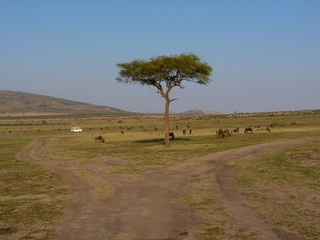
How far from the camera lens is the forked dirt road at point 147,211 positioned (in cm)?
1073

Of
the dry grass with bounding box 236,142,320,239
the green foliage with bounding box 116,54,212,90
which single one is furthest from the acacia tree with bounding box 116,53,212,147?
the dry grass with bounding box 236,142,320,239

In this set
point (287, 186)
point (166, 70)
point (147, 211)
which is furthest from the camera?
point (166, 70)

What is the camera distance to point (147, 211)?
13.5 m

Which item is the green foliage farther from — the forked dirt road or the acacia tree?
the forked dirt road

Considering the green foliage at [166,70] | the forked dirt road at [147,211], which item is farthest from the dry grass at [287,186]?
the green foliage at [166,70]

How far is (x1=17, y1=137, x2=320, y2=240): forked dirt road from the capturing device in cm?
1073

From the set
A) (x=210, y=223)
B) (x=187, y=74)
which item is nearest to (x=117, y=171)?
(x=210, y=223)

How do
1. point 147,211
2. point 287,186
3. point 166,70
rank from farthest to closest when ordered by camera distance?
1. point 166,70
2. point 287,186
3. point 147,211

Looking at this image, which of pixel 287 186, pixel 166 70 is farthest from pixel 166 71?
pixel 287 186

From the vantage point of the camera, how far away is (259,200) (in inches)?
587

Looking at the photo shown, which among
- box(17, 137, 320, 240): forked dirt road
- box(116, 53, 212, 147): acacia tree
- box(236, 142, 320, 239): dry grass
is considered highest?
box(116, 53, 212, 147): acacia tree

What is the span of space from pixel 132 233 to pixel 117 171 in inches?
555

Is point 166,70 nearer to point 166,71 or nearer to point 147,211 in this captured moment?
point 166,71

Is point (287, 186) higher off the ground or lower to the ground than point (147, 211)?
higher
